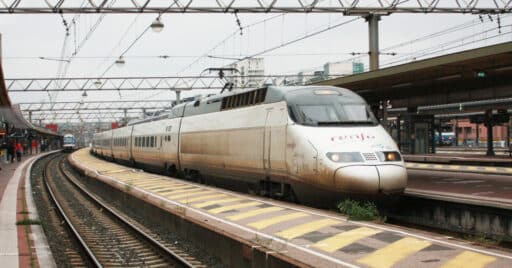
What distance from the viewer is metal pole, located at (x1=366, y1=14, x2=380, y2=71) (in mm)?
26312

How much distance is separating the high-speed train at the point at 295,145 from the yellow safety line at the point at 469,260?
4.24m

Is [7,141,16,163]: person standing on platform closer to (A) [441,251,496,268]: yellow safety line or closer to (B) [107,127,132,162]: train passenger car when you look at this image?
(B) [107,127,132,162]: train passenger car

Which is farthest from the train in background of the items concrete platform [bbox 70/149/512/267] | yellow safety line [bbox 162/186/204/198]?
concrete platform [bbox 70/149/512/267]

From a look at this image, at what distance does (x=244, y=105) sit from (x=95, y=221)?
19.3 ft

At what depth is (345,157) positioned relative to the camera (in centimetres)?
1266

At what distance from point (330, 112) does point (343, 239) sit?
→ 5296mm

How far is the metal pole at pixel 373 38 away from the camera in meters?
26.3

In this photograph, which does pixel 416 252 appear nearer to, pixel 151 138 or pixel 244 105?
pixel 244 105

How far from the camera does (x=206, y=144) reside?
20.8 m

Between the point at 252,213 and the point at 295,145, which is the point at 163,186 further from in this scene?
the point at 252,213

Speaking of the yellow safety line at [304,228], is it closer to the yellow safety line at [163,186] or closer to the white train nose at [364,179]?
the white train nose at [364,179]

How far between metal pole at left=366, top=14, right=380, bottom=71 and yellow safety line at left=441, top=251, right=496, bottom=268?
18.9 m

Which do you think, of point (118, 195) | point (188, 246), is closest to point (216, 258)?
point (188, 246)

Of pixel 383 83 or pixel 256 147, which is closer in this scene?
pixel 256 147
